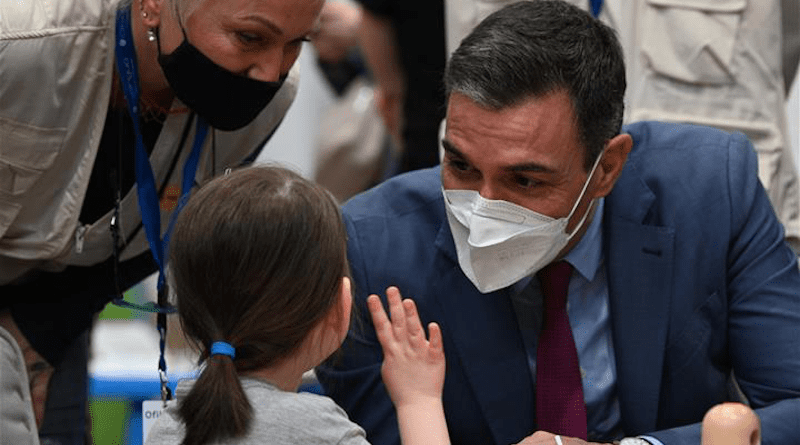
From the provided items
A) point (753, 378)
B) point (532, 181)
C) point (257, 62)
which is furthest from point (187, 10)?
point (753, 378)

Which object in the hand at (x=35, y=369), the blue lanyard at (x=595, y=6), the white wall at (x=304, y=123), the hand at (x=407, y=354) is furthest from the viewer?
A: the white wall at (x=304, y=123)

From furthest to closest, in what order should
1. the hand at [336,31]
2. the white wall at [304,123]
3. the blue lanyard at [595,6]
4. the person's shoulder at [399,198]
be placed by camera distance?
the white wall at [304,123] → the hand at [336,31] → the blue lanyard at [595,6] → the person's shoulder at [399,198]

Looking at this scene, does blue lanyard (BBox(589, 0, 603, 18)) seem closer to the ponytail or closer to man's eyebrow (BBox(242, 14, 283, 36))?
man's eyebrow (BBox(242, 14, 283, 36))

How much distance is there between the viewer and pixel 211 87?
308cm

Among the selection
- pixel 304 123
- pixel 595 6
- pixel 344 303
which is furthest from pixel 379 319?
pixel 304 123

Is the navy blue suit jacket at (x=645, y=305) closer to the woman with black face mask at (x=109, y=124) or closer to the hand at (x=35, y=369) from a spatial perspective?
the woman with black face mask at (x=109, y=124)

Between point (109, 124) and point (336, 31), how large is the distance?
2.92 metres

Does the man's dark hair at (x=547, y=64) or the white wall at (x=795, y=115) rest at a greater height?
the man's dark hair at (x=547, y=64)

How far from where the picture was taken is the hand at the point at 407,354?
268 cm

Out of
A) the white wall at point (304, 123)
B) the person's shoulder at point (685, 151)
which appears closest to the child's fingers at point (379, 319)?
the person's shoulder at point (685, 151)

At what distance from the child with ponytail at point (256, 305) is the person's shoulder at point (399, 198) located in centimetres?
56

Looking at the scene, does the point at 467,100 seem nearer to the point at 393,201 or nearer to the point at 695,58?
the point at 393,201

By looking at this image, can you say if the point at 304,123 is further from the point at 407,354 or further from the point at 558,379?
the point at 407,354

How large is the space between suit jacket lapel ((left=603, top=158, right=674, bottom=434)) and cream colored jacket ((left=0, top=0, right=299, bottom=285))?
823 mm
